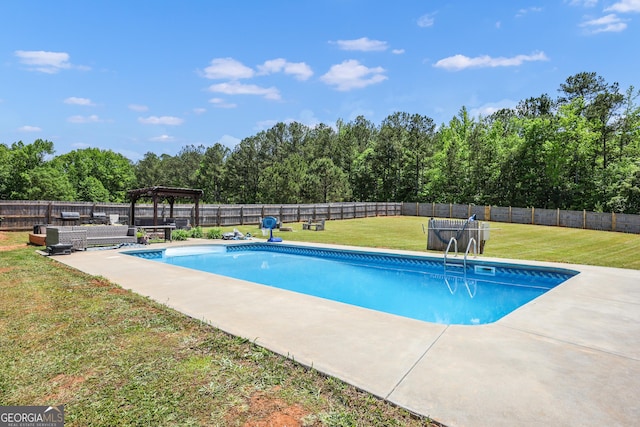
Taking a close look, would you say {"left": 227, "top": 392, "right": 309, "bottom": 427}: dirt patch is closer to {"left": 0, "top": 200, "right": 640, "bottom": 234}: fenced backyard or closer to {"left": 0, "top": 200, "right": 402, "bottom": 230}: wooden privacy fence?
{"left": 0, "top": 200, "right": 640, "bottom": 234}: fenced backyard

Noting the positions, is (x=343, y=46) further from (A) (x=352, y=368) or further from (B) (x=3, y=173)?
(B) (x=3, y=173)

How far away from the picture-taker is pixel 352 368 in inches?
132

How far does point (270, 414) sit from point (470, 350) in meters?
2.34

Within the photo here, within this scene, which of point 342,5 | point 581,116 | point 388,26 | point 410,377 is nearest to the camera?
point 410,377

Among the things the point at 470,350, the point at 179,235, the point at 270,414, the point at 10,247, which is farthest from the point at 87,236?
the point at 470,350

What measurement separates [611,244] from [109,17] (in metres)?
24.9

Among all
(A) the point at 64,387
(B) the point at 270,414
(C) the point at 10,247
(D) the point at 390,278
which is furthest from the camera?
(C) the point at 10,247

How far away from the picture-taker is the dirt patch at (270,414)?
2.54 m

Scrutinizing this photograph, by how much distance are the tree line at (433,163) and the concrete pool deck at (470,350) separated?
30.6 m

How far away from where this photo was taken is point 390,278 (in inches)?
412

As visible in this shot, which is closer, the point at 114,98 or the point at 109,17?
the point at 109,17

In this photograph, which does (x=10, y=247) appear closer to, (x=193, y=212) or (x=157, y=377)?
(x=193, y=212)

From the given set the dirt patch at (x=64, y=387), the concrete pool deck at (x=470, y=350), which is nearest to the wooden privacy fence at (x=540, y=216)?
the concrete pool deck at (x=470, y=350)

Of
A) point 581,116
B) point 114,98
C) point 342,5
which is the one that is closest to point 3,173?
point 114,98
